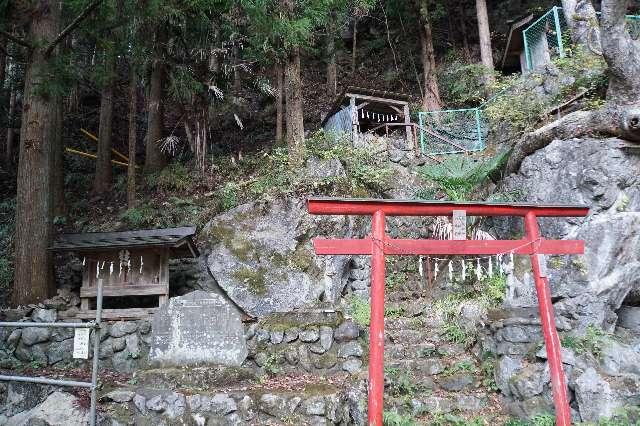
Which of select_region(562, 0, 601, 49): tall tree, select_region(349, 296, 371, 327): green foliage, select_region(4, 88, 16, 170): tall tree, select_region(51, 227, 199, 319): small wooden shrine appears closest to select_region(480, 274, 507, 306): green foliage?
select_region(349, 296, 371, 327): green foliage

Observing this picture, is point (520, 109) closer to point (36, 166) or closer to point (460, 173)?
point (460, 173)

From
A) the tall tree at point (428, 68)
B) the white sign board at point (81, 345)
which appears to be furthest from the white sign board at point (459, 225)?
the tall tree at point (428, 68)

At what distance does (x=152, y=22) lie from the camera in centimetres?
1123

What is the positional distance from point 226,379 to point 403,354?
3.04 m

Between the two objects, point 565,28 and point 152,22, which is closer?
point 152,22

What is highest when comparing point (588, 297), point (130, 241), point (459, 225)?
point (459, 225)

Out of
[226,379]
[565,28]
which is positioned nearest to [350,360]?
[226,379]

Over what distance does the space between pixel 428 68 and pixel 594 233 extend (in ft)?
36.1

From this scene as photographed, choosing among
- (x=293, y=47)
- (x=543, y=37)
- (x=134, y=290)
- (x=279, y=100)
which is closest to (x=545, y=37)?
(x=543, y=37)

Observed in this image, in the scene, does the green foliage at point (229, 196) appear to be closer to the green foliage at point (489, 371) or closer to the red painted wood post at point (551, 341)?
the green foliage at point (489, 371)

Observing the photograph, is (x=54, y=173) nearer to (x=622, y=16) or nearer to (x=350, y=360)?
(x=350, y=360)

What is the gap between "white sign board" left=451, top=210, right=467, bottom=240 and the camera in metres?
5.86

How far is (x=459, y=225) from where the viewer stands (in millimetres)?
5887

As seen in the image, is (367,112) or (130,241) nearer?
(130,241)
